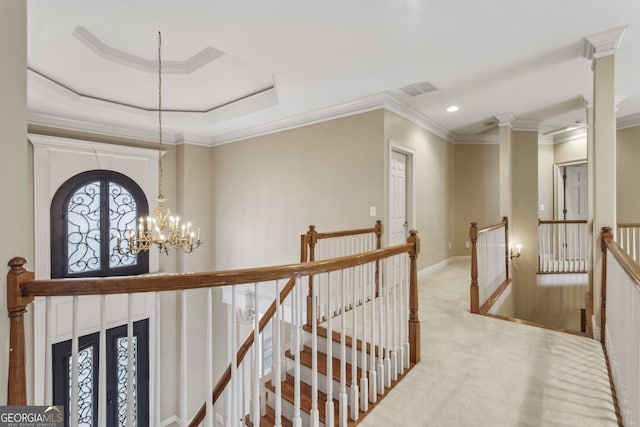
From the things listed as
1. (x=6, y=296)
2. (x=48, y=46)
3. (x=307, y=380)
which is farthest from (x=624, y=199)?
(x=48, y=46)

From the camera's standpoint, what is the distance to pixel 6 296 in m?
1.20

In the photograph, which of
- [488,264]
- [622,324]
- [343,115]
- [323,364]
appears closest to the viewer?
[622,324]

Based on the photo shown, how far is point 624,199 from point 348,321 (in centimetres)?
553

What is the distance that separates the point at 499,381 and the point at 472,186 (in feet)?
17.1

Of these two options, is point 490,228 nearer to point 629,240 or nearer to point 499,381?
point 629,240

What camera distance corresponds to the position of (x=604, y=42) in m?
2.81

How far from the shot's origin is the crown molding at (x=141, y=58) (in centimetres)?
350

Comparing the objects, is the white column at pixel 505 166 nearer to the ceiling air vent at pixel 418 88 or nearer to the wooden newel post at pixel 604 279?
the ceiling air vent at pixel 418 88

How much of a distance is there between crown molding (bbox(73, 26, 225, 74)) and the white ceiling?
0.02m

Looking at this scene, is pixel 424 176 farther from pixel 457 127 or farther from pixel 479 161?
pixel 479 161

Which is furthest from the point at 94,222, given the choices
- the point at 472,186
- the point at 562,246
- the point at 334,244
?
the point at 562,246

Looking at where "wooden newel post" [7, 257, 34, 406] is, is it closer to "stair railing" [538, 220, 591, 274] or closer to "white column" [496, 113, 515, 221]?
"white column" [496, 113, 515, 221]

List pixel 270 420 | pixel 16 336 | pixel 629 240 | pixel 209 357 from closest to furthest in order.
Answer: pixel 16 336 → pixel 209 357 → pixel 270 420 → pixel 629 240

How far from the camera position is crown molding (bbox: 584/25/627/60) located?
2.72m
